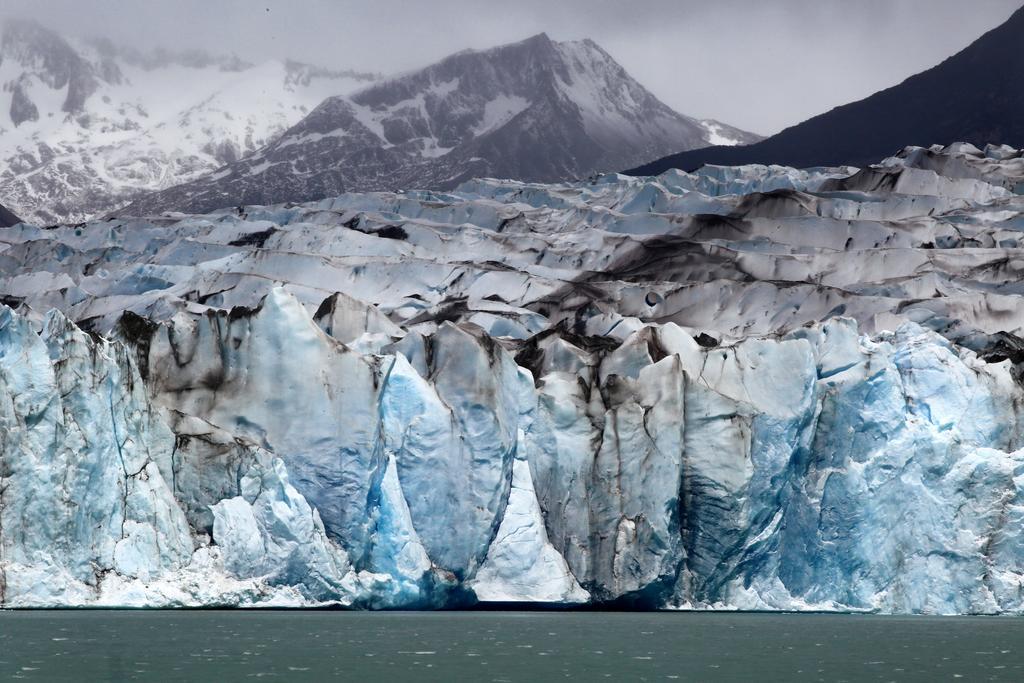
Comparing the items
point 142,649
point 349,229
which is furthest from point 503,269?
point 142,649

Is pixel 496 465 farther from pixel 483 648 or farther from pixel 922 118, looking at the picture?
pixel 922 118

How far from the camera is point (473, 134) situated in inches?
7436

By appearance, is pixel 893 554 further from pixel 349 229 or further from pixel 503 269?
pixel 349 229

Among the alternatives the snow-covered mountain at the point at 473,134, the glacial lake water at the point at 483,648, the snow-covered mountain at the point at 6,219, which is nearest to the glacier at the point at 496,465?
the glacial lake water at the point at 483,648

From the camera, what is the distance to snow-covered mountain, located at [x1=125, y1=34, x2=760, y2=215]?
166875mm

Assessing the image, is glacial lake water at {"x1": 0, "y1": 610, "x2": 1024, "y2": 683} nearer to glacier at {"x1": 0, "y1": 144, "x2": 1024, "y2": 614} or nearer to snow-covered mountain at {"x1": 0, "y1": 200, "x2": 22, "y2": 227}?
glacier at {"x1": 0, "y1": 144, "x2": 1024, "y2": 614}

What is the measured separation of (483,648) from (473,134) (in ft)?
516

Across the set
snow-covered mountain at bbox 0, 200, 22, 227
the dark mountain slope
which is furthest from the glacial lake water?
the dark mountain slope

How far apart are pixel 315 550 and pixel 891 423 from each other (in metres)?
17.9

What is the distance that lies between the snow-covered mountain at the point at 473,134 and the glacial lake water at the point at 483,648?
116 m

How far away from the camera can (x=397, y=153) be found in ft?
600

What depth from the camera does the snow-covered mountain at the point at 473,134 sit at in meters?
167

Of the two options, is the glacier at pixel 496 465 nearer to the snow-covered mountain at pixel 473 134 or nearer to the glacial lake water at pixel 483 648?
the glacial lake water at pixel 483 648

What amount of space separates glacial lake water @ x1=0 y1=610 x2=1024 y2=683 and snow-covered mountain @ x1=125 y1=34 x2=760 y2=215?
381 ft
